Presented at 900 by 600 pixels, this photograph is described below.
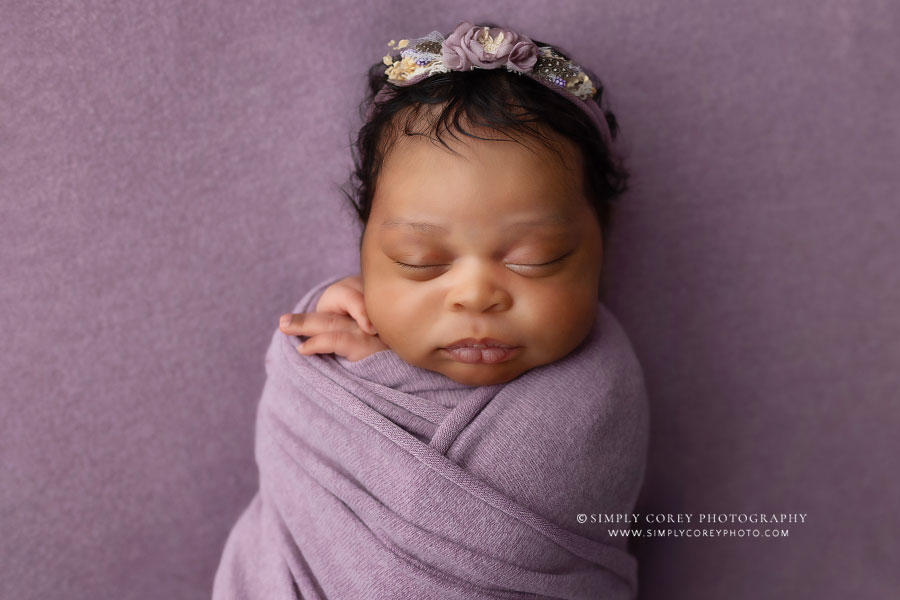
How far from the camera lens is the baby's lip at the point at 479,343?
105 cm

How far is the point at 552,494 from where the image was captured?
3.39 feet

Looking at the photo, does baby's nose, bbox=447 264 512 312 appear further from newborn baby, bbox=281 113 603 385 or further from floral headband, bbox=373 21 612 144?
floral headband, bbox=373 21 612 144

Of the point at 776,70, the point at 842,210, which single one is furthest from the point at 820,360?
the point at 776,70

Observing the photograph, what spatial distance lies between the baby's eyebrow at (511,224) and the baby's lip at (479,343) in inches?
7.4

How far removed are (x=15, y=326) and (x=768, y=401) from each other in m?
1.71

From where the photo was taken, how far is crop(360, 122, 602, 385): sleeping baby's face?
3.22 feet

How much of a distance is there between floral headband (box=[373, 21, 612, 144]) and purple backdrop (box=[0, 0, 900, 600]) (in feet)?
1.03

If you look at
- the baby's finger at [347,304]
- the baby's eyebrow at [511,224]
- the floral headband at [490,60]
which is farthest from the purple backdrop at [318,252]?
the baby's eyebrow at [511,224]

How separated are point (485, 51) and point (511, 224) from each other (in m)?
0.29

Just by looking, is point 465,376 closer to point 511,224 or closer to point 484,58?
point 511,224

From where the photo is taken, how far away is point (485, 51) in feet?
3.33

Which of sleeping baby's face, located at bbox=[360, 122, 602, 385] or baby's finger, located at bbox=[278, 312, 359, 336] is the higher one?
sleeping baby's face, located at bbox=[360, 122, 602, 385]

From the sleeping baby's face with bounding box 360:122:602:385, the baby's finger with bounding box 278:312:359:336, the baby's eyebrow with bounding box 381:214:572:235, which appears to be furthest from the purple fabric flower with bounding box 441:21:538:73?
the baby's finger with bounding box 278:312:359:336

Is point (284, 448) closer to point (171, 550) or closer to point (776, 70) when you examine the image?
point (171, 550)
